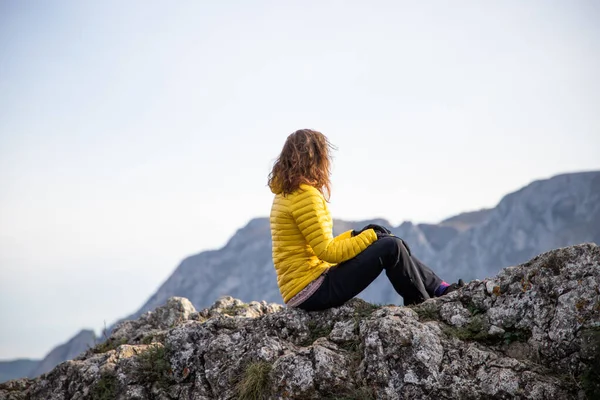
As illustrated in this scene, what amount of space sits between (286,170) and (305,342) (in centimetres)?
286

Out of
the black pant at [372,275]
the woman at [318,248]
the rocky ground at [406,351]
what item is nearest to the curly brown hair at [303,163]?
the woman at [318,248]

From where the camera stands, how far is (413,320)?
348 inches

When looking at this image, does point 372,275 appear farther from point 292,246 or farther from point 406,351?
point 406,351

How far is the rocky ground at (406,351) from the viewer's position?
7.96m

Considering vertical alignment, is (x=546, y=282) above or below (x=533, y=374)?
above

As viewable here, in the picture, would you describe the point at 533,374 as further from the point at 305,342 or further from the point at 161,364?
the point at 161,364

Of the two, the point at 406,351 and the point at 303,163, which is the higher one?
the point at 303,163

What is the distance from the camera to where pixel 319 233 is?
938 cm

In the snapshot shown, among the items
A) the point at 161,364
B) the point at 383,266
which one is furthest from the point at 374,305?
the point at 161,364

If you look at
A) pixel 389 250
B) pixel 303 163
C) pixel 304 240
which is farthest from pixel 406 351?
pixel 303 163

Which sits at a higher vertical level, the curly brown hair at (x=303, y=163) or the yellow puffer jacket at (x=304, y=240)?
the curly brown hair at (x=303, y=163)

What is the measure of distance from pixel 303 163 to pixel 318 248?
56.8 inches

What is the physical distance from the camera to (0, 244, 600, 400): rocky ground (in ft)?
26.1

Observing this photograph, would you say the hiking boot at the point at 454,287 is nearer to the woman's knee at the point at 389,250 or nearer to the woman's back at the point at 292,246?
the woman's knee at the point at 389,250
